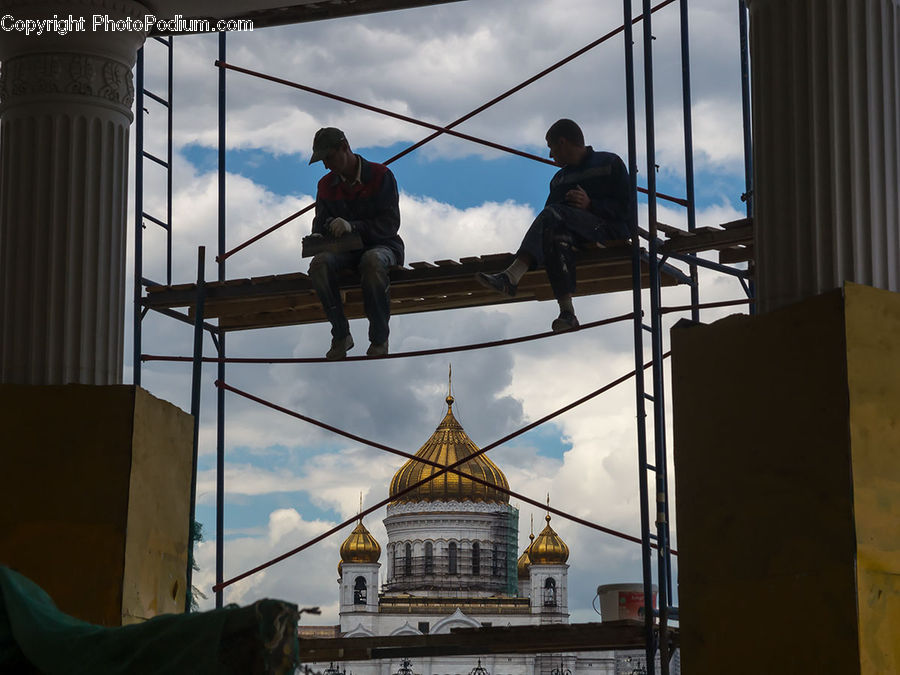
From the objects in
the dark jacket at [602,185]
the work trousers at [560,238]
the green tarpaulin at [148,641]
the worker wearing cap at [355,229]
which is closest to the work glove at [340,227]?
the worker wearing cap at [355,229]

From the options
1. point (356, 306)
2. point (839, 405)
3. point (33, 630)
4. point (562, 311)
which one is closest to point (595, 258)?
point (562, 311)

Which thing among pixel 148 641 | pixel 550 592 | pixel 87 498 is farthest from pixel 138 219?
pixel 550 592

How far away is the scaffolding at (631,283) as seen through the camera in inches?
357

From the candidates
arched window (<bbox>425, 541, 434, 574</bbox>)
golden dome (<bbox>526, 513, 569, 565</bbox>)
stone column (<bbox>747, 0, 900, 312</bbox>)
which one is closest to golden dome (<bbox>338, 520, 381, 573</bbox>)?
arched window (<bbox>425, 541, 434, 574</bbox>)

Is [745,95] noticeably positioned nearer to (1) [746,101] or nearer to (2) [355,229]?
(1) [746,101]

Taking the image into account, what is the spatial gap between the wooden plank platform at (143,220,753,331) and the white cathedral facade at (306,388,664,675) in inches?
3210

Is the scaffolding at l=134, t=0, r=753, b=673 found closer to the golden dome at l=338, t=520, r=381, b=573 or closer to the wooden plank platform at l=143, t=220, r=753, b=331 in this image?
the wooden plank platform at l=143, t=220, r=753, b=331

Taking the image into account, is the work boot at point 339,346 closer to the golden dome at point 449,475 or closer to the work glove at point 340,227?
the work glove at point 340,227

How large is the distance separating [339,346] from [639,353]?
2.02 m

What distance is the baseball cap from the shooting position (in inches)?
403

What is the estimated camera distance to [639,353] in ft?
30.8

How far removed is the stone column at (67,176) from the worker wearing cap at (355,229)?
1785 millimetres

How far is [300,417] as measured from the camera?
1189 cm

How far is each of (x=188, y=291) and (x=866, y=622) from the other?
635 cm
